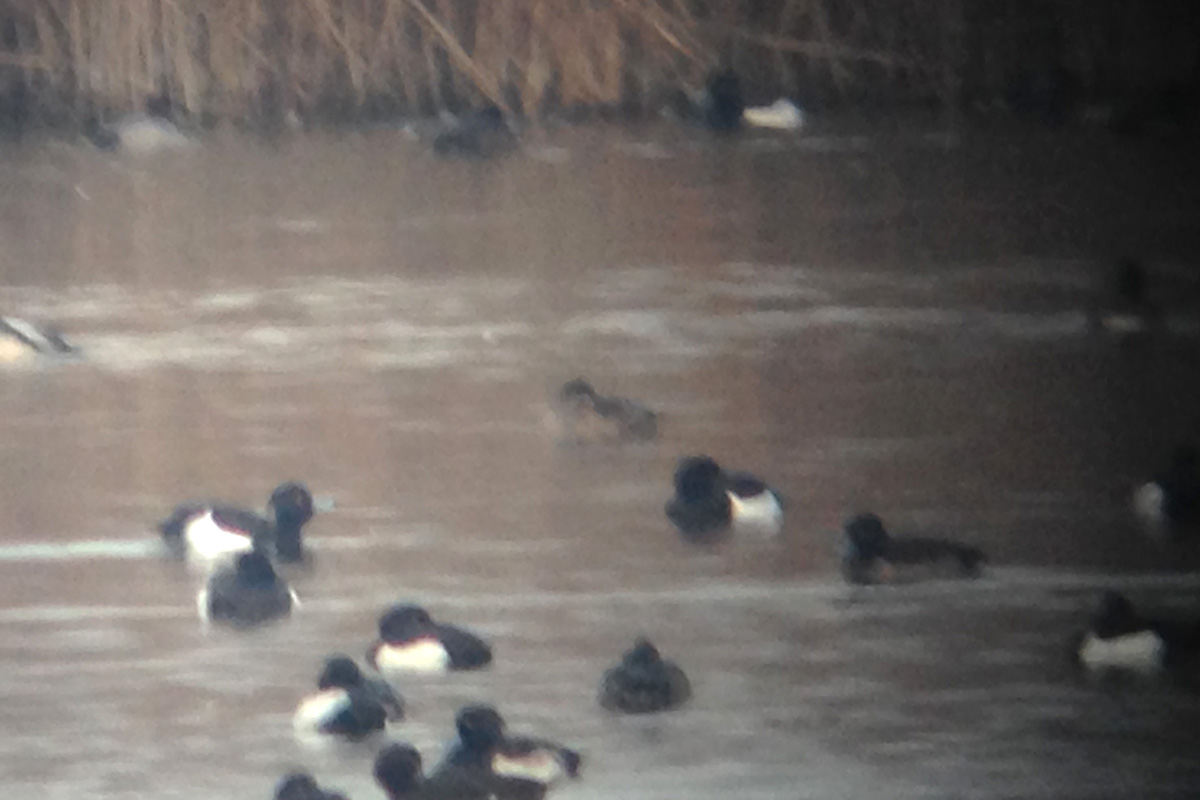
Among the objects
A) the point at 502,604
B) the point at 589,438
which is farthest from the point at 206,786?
the point at 589,438

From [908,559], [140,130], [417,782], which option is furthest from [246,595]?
[908,559]

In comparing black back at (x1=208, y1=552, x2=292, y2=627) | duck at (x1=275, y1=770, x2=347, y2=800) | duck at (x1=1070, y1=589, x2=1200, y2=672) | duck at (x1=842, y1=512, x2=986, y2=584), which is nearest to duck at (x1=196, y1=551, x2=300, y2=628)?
black back at (x1=208, y1=552, x2=292, y2=627)

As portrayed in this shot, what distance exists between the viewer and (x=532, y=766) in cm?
108

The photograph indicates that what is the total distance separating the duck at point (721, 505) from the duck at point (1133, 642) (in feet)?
0.89

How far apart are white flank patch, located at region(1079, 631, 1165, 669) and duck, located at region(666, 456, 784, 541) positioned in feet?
0.91

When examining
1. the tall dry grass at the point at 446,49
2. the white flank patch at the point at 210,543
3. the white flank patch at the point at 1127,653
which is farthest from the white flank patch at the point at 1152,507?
the white flank patch at the point at 210,543

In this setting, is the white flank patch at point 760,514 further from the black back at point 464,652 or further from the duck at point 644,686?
the black back at point 464,652

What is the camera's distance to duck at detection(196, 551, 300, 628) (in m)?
1.15

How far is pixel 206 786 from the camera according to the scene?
3.60ft

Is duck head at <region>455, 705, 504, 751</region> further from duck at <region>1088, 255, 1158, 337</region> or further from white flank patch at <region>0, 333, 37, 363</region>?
duck at <region>1088, 255, 1158, 337</region>

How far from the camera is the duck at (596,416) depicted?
119 cm

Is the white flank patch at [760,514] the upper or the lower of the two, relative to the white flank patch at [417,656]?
upper

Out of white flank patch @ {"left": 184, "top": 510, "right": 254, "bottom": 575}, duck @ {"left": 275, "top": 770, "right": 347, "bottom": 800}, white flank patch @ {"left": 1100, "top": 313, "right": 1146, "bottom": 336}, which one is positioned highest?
white flank patch @ {"left": 1100, "top": 313, "right": 1146, "bottom": 336}

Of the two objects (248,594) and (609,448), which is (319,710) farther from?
(609,448)
